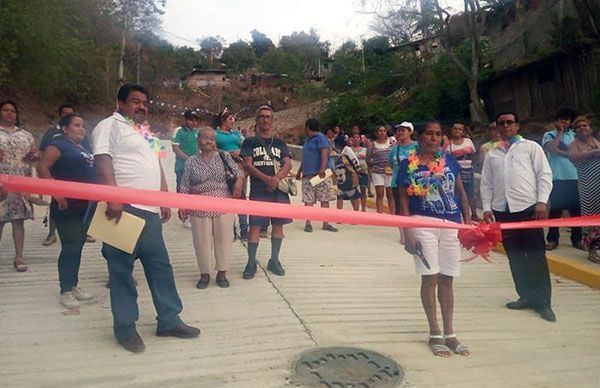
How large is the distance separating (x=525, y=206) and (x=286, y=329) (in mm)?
2443

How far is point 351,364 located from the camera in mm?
3619

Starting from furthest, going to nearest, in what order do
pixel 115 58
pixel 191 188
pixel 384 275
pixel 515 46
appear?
pixel 115 58
pixel 515 46
pixel 384 275
pixel 191 188

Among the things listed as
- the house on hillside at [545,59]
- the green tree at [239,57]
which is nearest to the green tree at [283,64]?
the green tree at [239,57]

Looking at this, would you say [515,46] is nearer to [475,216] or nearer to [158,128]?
[475,216]

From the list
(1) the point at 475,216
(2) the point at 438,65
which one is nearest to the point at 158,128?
(2) the point at 438,65

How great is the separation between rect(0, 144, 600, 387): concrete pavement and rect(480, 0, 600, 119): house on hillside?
38.5 ft

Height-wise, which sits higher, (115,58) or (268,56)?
(268,56)

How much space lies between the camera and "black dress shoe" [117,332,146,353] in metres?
3.72

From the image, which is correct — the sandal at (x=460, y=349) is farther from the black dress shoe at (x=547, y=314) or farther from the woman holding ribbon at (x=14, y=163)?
the woman holding ribbon at (x=14, y=163)

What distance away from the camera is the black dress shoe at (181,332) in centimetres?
398

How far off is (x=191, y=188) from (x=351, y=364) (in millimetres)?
2638

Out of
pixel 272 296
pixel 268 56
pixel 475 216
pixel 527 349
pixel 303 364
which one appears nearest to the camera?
pixel 303 364

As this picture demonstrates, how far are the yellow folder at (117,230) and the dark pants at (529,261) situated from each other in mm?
3313

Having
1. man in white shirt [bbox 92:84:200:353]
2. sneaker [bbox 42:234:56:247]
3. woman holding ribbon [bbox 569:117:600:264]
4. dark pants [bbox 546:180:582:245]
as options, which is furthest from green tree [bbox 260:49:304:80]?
man in white shirt [bbox 92:84:200:353]
